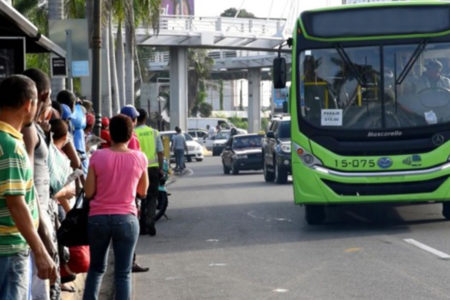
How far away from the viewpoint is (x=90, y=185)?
8.77m

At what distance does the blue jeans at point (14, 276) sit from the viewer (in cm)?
583

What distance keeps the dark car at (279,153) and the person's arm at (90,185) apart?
19.6 m

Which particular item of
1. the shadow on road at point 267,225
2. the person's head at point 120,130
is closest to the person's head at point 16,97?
the person's head at point 120,130

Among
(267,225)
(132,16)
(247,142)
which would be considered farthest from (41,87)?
(132,16)

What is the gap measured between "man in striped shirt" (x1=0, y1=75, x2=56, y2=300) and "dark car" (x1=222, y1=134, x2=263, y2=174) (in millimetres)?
31705

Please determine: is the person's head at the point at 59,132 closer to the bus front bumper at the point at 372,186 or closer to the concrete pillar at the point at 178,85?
the bus front bumper at the point at 372,186

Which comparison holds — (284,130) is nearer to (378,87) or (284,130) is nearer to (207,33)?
(378,87)

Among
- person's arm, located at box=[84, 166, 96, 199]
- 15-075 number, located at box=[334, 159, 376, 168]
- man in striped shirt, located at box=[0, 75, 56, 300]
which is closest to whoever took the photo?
man in striped shirt, located at box=[0, 75, 56, 300]

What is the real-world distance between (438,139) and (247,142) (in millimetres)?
22797

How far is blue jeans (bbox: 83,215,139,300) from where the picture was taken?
8594 mm

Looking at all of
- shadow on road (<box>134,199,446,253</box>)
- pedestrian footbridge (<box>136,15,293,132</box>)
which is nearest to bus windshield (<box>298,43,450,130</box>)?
shadow on road (<box>134,199,446,253</box>)

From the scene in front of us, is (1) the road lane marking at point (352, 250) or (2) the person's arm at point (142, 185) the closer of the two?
(2) the person's arm at point (142, 185)

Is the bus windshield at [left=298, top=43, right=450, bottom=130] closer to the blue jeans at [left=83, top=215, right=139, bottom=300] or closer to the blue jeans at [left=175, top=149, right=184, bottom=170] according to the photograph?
the blue jeans at [left=83, top=215, right=139, bottom=300]

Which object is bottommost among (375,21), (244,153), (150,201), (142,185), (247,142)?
(244,153)
